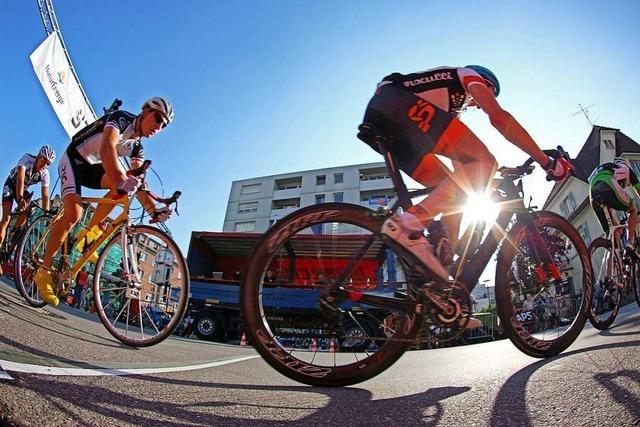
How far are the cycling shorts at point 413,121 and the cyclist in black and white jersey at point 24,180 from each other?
16.3 feet

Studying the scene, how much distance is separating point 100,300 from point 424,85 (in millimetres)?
2979

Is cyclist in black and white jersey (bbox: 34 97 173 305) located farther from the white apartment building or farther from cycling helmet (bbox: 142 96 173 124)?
the white apartment building

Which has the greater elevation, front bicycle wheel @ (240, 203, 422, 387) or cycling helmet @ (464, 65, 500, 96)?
cycling helmet @ (464, 65, 500, 96)

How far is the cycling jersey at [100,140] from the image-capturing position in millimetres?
2756

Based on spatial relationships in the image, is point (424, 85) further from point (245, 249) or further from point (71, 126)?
point (71, 126)

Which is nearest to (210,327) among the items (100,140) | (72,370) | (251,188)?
(100,140)

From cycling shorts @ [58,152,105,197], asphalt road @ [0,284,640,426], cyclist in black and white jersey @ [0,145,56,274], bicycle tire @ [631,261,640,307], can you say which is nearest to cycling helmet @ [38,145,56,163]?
cyclist in black and white jersey @ [0,145,56,274]

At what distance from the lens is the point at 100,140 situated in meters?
2.94

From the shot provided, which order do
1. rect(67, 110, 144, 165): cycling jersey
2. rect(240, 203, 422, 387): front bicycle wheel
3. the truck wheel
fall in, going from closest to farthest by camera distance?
rect(240, 203, 422, 387): front bicycle wheel → rect(67, 110, 144, 165): cycling jersey → the truck wheel

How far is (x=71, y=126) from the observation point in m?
9.70

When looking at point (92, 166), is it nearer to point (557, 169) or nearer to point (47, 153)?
point (47, 153)

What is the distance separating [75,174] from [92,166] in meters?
0.16

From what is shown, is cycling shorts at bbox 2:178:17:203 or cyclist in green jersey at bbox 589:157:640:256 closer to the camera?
cyclist in green jersey at bbox 589:157:640:256

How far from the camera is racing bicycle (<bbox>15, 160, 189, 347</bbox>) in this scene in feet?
8.45
